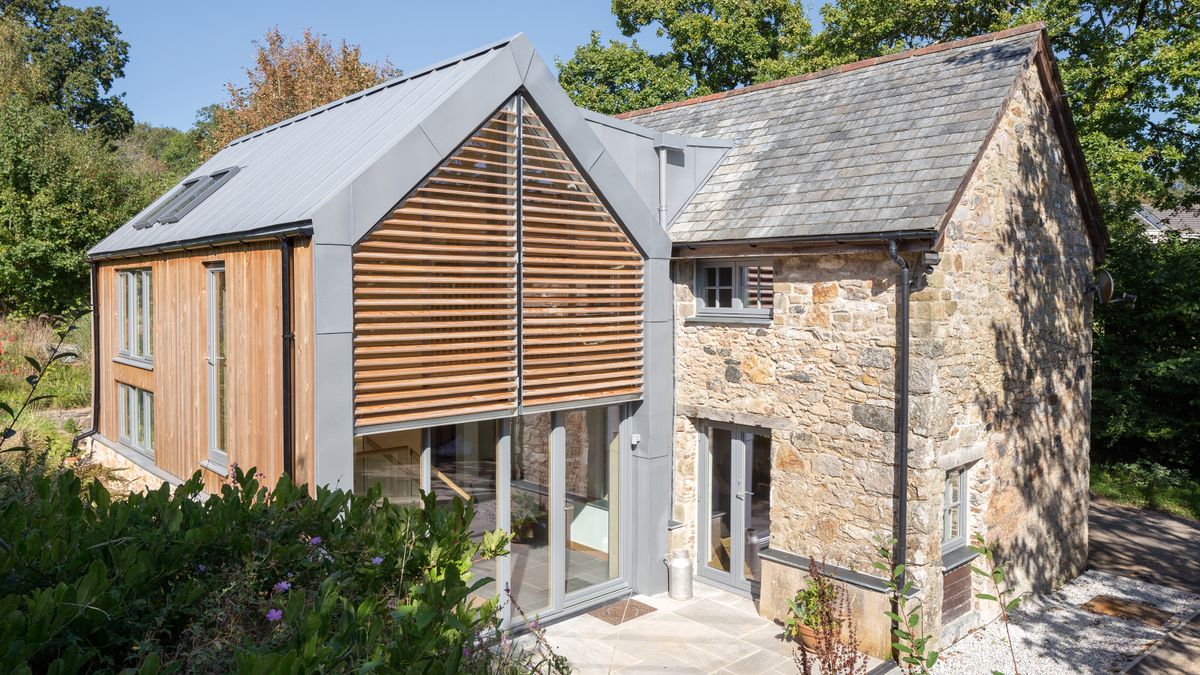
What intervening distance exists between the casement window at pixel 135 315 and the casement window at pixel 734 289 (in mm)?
7503

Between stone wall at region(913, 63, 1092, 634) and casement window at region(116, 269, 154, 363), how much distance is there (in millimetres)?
10125

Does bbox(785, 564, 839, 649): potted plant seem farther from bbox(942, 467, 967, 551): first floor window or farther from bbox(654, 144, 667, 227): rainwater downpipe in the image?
bbox(654, 144, 667, 227): rainwater downpipe

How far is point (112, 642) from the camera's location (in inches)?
125

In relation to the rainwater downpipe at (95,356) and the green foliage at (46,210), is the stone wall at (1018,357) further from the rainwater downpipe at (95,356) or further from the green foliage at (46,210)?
the green foliage at (46,210)

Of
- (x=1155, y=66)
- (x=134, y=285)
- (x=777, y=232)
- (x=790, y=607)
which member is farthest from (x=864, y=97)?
(x=134, y=285)

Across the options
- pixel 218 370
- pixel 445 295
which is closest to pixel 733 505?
pixel 445 295

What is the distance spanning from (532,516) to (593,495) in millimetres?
997

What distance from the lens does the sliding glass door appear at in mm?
8820

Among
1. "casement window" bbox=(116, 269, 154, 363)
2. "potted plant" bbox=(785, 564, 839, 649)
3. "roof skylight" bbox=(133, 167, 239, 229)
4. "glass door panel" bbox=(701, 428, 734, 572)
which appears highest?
"roof skylight" bbox=(133, 167, 239, 229)

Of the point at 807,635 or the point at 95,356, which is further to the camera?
the point at 95,356

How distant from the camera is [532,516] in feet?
32.1

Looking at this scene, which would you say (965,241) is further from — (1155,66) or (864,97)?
(1155,66)

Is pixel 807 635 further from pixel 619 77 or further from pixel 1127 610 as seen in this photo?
pixel 619 77

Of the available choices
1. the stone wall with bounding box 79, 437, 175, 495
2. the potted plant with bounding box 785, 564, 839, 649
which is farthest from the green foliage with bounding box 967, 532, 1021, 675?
the stone wall with bounding box 79, 437, 175, 495
